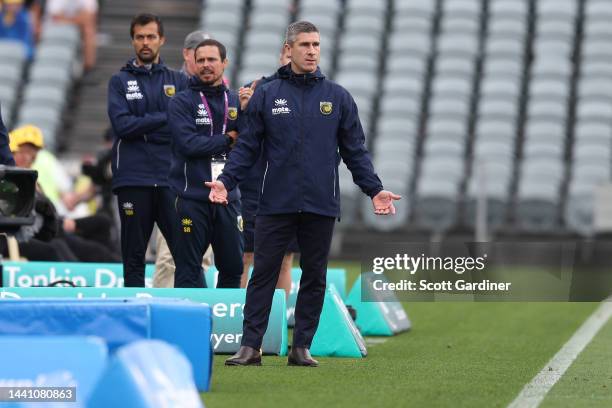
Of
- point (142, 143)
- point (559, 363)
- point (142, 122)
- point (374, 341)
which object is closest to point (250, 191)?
point (142, 143)

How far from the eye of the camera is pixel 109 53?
1051 inches

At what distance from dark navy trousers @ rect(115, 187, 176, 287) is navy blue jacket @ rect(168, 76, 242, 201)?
0.56 m

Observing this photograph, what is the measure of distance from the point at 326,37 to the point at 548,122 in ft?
14.4

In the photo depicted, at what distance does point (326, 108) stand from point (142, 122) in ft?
6.08

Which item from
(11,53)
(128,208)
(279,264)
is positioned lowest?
(279,264)

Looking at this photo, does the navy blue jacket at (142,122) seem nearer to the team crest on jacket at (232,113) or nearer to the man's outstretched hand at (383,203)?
the team crest on jacket at (232,113)

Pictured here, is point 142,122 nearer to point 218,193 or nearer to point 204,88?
point 204,88

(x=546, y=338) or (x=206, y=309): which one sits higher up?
(x=206, y=309)

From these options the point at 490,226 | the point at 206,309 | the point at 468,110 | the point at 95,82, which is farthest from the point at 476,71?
the point at 206,309

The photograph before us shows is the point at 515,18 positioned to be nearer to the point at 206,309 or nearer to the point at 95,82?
the point at 95,82

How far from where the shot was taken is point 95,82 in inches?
1037

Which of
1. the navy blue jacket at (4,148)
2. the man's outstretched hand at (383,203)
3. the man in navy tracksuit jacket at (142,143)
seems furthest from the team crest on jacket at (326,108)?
the navy blue jacket at (4,148)

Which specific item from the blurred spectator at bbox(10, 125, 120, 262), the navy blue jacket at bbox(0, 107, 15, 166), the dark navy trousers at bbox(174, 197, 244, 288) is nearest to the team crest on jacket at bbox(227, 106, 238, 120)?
the dark navy trousers at bbox(174, 197, 244, 288)

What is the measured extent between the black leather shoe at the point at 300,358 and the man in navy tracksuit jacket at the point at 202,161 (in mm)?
1092
